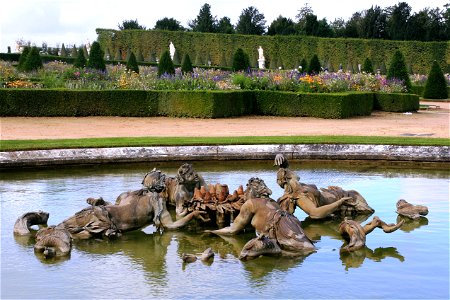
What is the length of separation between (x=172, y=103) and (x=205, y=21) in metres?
56.1

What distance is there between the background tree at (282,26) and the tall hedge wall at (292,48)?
62.9ft

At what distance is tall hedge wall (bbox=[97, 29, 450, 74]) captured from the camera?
4712 cm

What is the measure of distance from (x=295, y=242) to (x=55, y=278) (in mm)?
1940

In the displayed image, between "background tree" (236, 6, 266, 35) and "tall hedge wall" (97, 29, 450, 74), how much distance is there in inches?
853

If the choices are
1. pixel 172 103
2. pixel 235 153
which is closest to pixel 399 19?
pixel 172 103

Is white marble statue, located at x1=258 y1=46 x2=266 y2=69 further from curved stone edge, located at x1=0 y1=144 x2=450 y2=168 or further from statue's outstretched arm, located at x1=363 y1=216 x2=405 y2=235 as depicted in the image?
statue's outstretched arm, located at x1=363 y1=216 x2=405 y2=235

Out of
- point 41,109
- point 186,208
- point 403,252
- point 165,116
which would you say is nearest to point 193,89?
point 165,116

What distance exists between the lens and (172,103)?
20922mm

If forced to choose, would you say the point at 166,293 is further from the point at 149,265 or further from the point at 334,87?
the point at 334,87

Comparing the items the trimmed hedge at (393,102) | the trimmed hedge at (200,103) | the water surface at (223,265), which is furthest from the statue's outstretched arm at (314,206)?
the trimmed hedge at (393,102)

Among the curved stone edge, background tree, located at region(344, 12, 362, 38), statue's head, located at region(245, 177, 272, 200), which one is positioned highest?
background tree, located at region(344, 12, 362, 38)

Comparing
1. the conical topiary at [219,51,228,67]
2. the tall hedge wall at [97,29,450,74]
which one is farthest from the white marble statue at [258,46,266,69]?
the conical topiary at [219,51,228,67]

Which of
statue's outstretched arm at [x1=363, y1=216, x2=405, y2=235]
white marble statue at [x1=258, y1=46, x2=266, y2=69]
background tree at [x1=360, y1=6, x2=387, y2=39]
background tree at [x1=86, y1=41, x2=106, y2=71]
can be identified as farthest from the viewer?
background tree at [x1=360, y1=6, x2=387, y2=39]

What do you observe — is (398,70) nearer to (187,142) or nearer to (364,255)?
(187,142)
